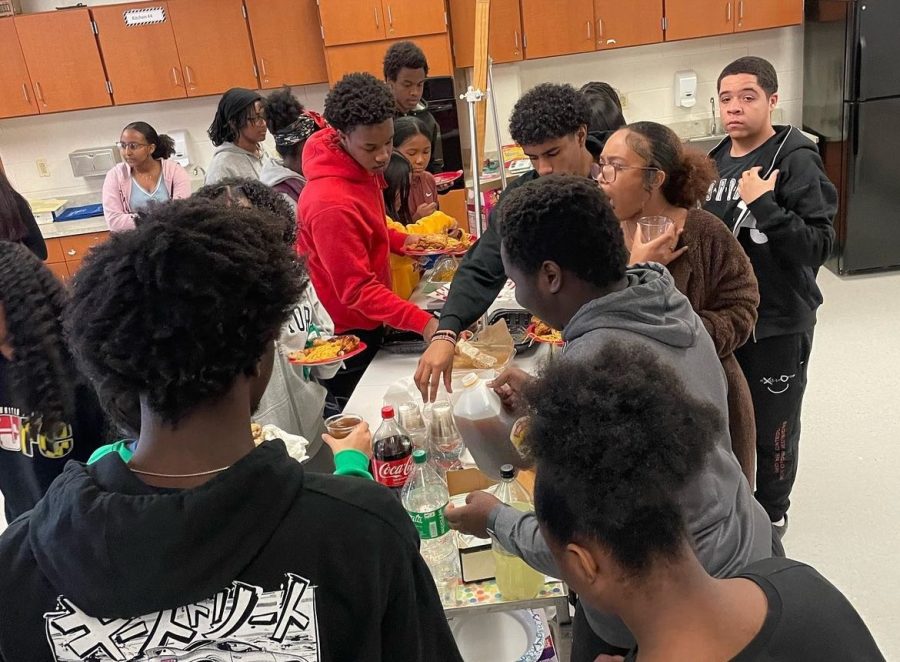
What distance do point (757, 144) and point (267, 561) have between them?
203 cm

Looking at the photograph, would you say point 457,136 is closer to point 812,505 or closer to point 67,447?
point 812,505

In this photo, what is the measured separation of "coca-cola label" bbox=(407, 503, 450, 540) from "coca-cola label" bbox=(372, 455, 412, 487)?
0.14m

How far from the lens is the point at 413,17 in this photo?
4723 mm

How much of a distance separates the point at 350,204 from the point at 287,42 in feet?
10.6

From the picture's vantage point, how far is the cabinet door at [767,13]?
4672 mm

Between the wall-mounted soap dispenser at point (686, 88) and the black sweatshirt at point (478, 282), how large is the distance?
351cm

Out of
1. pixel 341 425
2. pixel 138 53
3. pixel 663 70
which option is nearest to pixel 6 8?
pixel 138 53

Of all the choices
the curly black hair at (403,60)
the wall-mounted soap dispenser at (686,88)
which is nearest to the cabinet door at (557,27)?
the wall-mounted soap dispenser at (686,88)

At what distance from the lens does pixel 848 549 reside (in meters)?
2.47

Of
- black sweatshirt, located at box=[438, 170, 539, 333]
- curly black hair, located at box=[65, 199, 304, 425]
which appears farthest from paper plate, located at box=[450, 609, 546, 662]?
curly black hair, located at box=[65, 199, 304, 425]

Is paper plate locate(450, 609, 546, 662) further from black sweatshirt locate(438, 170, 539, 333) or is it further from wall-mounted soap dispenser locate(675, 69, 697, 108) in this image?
wall-mounted soap dispenser locate(675, 69, 697, 108)

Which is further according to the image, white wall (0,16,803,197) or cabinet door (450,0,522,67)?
white wall (0,16,803,197)

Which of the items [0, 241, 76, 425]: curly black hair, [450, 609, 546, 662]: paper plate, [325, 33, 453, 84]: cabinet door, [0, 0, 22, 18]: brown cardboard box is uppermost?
[0, 0, 22, 18]: brown cardboard box

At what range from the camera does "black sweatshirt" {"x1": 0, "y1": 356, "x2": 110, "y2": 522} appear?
4.66ft
